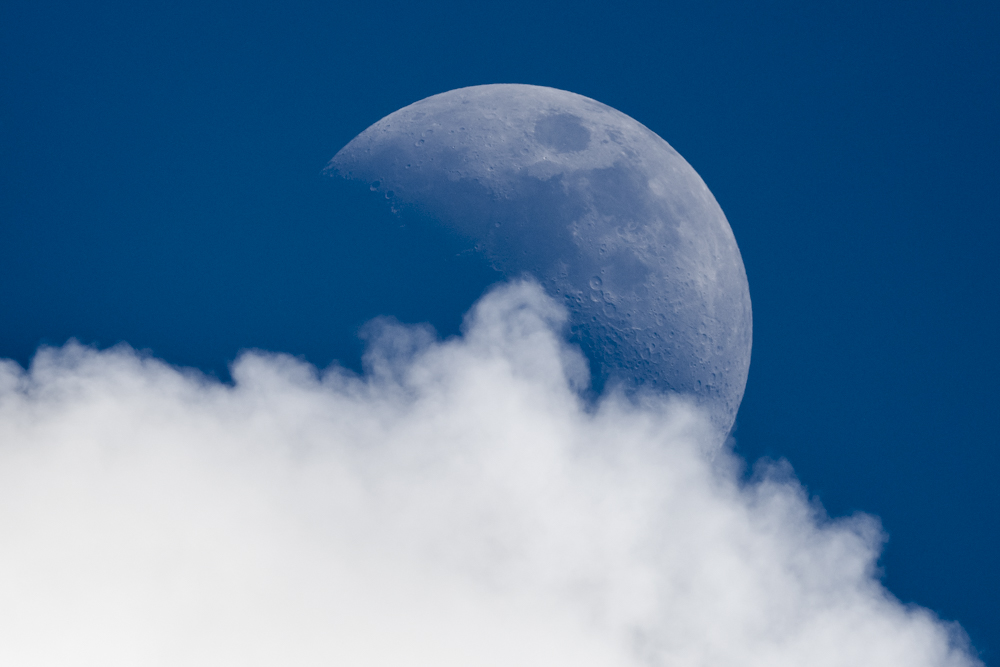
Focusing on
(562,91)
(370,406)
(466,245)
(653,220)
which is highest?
(562,91)

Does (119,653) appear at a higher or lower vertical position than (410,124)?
lower

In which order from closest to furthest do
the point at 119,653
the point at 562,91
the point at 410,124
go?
the point at 119,653 → the point at 410,124 → the point at 562,91

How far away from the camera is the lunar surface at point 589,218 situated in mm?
10438

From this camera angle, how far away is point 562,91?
12695 mm

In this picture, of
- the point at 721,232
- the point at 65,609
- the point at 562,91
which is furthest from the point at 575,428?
the point at 65,609

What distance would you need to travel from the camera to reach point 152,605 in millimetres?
10445

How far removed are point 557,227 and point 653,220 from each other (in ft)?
4.04

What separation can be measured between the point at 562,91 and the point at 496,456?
4964 millimetres

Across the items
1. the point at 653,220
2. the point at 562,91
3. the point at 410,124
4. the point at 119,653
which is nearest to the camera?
the point at 119,653

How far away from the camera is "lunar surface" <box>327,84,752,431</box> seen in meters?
10.4

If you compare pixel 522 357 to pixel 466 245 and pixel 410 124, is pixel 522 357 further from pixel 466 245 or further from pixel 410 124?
pixel 410 124

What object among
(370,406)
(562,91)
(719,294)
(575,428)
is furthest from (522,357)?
(562,91)

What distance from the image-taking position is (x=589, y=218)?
10570mm

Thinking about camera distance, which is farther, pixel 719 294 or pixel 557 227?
pixel 719 294
